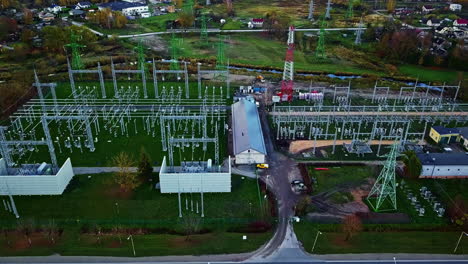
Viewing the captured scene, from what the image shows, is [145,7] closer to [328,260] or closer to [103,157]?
[103,157]

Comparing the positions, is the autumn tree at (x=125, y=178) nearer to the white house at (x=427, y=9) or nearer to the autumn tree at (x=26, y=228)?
the autumn tree at (x=26, y=228)

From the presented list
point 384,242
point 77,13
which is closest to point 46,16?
point 77,13

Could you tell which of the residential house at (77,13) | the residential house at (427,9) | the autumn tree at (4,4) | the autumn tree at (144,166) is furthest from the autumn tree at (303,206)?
the autumn tree at (4,4)

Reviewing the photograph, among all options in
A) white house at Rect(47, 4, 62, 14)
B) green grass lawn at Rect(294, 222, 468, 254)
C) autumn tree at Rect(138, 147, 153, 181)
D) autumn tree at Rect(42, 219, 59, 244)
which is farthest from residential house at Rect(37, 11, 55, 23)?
green grass lawn at Rect(294, 222, 468, 254)

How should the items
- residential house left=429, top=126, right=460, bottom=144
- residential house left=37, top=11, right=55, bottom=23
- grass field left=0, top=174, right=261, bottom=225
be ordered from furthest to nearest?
1. residential house left=37, top=11, right=55, bottom=23
2. residential house left=429, top=126, right=460, bottom=144
3. grass field left=0, top=174, right=261, bottom=225

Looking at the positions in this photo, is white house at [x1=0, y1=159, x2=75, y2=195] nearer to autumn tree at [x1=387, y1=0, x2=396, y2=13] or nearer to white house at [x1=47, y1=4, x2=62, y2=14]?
white house at [x1=47, y1=4, x2=62, y2=14]

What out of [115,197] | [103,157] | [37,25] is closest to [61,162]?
[103,157]
